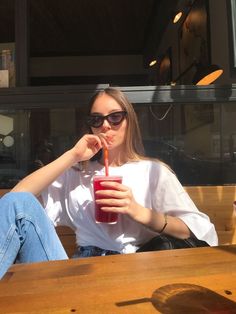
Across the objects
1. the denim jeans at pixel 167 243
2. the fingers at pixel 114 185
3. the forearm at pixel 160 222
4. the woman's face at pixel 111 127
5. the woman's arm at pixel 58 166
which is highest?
the woman's face at pixel 111 127

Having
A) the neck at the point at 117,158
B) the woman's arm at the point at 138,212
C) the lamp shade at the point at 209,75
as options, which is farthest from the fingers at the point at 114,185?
the lamp shade at the point at 209,75

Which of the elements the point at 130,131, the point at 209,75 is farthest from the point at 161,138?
the point at 130,131

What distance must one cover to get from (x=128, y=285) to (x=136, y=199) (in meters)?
0.81

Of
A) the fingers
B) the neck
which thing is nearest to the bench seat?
the neck

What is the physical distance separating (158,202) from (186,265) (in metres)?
0.64

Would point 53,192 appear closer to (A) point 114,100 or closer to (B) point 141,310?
(A) point 114,100

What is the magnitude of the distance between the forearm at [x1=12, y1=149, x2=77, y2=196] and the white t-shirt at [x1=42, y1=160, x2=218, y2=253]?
13 cm

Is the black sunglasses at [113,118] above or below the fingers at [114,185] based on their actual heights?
above

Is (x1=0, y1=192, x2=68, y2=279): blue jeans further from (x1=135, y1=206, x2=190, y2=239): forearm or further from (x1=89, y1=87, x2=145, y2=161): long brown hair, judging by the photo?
(x1=89, y1=87, x2=145, y2=161): long brown hair

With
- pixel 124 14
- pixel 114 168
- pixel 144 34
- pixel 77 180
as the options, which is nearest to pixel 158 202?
pixel 114 168

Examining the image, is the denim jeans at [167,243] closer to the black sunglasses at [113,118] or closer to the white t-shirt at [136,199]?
the white t-shirt at [136,199]

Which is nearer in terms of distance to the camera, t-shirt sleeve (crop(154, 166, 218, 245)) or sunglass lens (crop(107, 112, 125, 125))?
t-shirt sleeve (crop(154, 166, 218, 245))

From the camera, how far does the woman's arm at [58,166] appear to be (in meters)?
1.71

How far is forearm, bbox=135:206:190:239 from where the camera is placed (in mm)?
→ 1565
